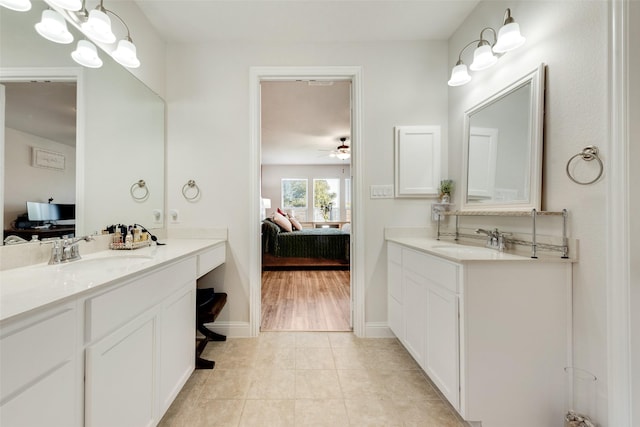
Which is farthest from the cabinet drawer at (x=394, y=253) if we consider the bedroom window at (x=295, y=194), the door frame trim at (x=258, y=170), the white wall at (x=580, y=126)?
the bedroom window at (x=295, y=194)

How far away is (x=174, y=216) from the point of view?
2117 millimetres

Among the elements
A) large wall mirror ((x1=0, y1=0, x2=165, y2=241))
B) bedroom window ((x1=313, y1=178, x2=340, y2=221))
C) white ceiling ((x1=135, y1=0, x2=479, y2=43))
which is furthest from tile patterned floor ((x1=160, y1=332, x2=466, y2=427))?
bedroom window ((x1=313, y1=178, x2=340, y2=221))

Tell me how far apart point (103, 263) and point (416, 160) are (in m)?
2.16

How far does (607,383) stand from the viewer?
1035mm

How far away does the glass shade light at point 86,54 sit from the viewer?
4.37 feet

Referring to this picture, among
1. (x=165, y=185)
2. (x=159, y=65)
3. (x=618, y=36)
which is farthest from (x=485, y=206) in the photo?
(x=159, y=65)

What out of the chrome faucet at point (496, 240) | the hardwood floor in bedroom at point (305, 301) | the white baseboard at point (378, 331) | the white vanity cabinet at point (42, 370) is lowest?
the hardwood floor in bedroom at point (305, 301)

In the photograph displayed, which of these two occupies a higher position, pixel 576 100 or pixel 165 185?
pixel 576 100

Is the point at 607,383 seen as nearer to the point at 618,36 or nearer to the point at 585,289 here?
the point at 585,289

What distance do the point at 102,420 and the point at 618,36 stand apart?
7.62ft

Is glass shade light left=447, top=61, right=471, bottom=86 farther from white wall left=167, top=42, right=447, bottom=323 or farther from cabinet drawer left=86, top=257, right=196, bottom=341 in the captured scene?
cabinet drawer left=86, top=257, right=196, bottom=341

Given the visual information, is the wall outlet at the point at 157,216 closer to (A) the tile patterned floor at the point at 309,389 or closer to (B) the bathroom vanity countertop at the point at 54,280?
(B) the bathroom vanity countertop at the point at 54,280

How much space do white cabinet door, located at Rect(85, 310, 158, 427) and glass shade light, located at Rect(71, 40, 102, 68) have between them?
4.52 feet

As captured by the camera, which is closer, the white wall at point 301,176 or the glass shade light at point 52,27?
the glass shade light at point 52,27
